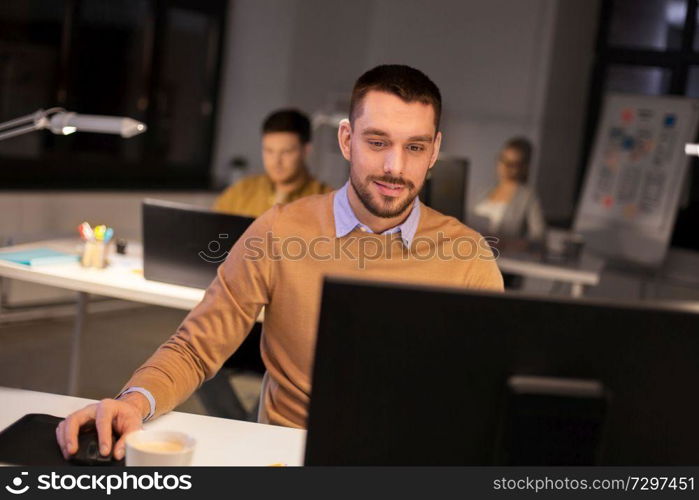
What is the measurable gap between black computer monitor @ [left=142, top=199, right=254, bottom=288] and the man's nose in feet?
3.38

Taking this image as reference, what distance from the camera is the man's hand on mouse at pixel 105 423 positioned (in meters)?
1.37

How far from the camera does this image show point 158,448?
1.26m

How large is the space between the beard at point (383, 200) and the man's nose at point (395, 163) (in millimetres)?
16

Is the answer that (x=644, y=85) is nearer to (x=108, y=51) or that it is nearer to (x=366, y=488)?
(x=108, y=51)

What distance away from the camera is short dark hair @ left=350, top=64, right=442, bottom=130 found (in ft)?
5.61

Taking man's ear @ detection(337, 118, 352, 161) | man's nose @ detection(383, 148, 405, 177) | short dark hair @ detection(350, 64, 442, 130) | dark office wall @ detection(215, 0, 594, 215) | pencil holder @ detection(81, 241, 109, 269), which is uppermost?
dark office wall @ detection(215, 0, 594, 215)

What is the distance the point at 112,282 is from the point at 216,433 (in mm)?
1589

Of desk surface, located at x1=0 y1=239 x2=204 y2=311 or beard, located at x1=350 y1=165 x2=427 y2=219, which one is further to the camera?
desk surface, located at x1=0 y1=239 x2=204 y2=311

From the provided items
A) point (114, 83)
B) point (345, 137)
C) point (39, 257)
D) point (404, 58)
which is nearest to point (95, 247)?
point (39, 257)

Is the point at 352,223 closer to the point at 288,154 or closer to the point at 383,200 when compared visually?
the point at 383,200

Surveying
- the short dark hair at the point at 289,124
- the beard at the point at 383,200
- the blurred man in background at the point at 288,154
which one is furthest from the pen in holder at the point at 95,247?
the beard at the point at 383,200

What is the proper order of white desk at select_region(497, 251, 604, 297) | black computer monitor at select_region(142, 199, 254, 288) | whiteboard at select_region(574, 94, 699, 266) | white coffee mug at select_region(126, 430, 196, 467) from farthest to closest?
whiteboard at select_region(574, 94, 699, 266) < white desk at select_region(497, 251, 604, 297) < black computer monitor at select_region(142, 199, 254, 288) < white coffee mug at select_region(126, 430, 196, 467)

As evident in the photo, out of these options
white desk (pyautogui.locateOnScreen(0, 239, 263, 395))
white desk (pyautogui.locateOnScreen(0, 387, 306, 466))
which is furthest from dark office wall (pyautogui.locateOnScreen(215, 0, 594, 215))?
white desk (pyautogui.locateOnScreen(0, 387, 306, 466))

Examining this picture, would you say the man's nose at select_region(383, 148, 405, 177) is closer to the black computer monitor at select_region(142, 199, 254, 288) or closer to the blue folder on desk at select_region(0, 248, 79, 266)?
the black computer monitor at select_region(142, 199, 254, 288)
